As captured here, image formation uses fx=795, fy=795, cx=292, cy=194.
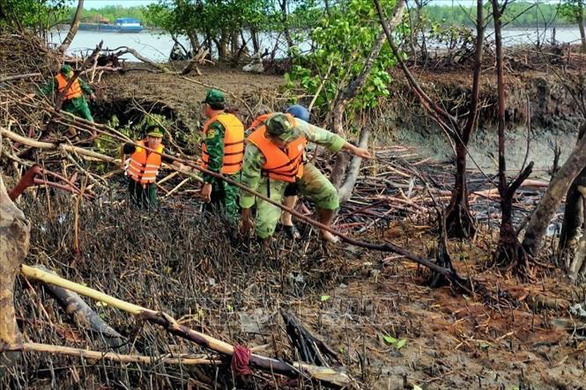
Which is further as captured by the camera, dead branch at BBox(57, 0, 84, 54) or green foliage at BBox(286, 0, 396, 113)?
dead branch at BBox(57, 0, 84, 54)

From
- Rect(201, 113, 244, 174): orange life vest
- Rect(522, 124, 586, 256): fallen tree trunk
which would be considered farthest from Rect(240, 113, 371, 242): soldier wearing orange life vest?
Rect(522, 124, 586, 256): fallen tree trunk

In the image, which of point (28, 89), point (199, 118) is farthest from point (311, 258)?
point (28, 89)

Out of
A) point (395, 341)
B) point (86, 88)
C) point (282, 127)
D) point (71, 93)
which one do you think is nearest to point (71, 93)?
point (71, 93)

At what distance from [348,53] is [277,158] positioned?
3.57 meters

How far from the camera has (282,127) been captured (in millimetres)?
6949

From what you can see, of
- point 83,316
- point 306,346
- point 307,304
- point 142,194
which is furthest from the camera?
point 142,194

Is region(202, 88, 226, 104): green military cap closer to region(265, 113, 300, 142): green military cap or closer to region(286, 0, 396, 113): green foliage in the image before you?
region(265, 113, 300, 142): green military cap

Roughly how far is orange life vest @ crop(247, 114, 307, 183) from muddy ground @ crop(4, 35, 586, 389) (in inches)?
26.5

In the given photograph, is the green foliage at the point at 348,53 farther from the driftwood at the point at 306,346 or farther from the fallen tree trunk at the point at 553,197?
the driftwood at the point at 306,346

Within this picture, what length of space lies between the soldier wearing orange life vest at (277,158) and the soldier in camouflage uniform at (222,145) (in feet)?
3.42

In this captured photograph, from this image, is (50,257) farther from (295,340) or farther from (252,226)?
(295,340)

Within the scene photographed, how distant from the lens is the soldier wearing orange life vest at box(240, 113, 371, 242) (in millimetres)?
7075

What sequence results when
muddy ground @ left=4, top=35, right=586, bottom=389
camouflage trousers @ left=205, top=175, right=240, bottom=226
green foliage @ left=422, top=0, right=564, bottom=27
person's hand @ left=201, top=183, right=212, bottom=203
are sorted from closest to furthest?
muddy ground @ left=4, top=35, right=586, bottom=389 < green foliage @ left=422, top=0, right=564, bottom=27 < camouflage trousers @ left=205, top=175, right=240, bottom=226 < person's hand @ left=201, top=183, right=212, bottom=203

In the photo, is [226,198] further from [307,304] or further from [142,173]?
[307,304]
